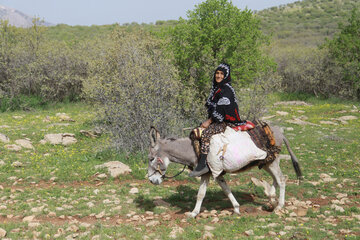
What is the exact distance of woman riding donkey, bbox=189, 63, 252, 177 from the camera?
6285 mm

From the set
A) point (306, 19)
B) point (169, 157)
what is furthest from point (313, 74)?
point (306, 19)

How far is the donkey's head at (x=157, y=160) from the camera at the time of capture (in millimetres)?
6414

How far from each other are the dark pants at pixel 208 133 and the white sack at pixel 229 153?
7cm

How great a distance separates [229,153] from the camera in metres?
6.18

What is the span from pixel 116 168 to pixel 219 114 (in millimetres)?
4156

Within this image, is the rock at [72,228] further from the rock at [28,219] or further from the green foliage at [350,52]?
the green foliage at [350,52]

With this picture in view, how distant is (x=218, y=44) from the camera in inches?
537

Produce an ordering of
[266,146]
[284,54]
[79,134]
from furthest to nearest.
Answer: [284,54]
[79,134]
[266,146]

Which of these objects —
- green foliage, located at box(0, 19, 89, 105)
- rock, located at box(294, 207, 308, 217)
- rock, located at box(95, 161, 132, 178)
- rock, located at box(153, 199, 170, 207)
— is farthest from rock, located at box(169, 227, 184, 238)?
green foliage, located at box(0, 19, 89, 105)

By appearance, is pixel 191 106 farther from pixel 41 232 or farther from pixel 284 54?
pixel 284 54

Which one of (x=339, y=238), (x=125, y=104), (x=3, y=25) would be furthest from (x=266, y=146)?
(x=3, y=25)

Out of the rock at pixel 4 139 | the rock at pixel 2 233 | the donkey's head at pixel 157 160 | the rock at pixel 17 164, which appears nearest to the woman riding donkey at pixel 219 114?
the donkey's head at pixel 157 160

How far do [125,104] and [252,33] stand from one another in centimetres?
689

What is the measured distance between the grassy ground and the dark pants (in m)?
1.42
